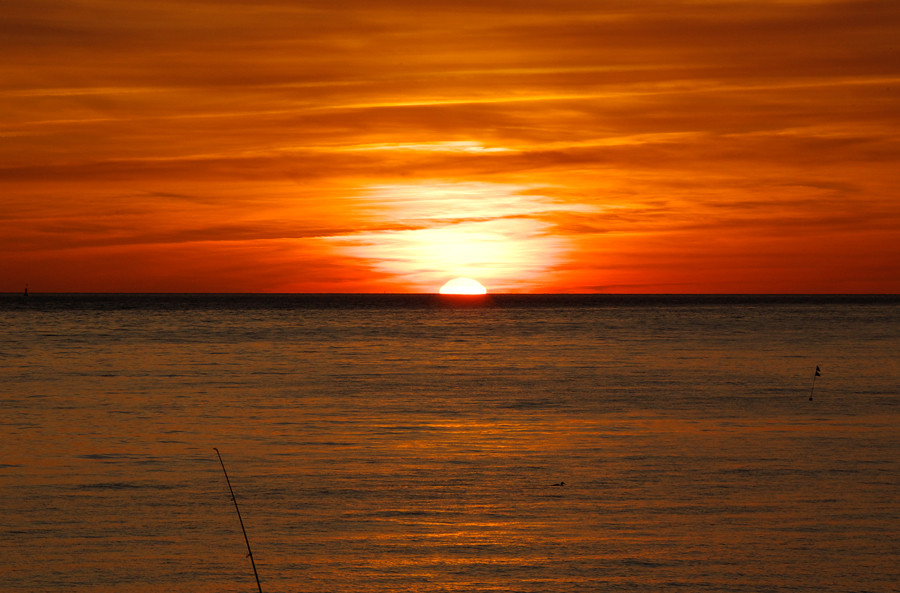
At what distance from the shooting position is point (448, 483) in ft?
53.9

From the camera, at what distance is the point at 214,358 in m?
48.2

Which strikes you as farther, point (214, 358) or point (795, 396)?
point (214, 358)

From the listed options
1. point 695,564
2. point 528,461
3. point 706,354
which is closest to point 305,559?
point 695,564

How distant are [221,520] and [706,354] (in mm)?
41772

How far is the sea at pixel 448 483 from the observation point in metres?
11.6

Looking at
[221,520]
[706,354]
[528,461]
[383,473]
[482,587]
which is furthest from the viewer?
[706,354]

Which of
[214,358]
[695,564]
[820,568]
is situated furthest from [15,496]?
[214,358]

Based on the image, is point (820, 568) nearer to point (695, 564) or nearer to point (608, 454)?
point (695, 564)

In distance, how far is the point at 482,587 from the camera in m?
11.0

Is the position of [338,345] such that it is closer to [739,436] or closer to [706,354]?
[706,354]

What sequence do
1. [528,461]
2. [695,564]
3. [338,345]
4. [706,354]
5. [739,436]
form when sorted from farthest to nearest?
[338,345] < [706,354] < [739,436] < [528,461] < [695,564]

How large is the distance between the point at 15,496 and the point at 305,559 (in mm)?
5973

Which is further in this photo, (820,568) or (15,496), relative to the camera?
(15,496)

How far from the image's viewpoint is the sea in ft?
38.1
